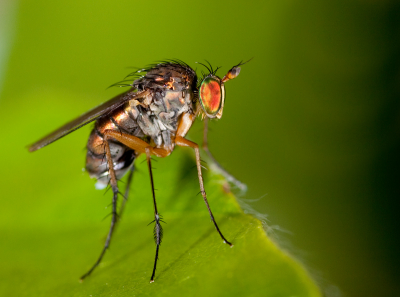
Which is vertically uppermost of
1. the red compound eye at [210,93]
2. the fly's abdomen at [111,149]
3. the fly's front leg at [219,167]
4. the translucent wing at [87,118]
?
the red compound eye at [210,93]

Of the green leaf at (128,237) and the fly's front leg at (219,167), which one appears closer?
the green leaf at (128,237)

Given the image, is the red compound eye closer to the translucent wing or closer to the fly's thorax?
the fly's thorax

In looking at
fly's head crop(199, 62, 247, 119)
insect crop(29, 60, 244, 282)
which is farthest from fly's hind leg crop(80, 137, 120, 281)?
fly's head crop(199, 62, 247, 119)

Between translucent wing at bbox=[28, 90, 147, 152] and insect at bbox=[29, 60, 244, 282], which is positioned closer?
translucent wing at bbox=[28, 90, 147, 152]

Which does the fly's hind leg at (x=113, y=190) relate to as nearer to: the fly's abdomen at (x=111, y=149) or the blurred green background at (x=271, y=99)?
the fly's abdomen at (x=111, y=149)

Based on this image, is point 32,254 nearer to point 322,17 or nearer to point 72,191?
point 72,191

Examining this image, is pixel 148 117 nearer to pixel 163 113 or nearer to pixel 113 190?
pixel 163 113

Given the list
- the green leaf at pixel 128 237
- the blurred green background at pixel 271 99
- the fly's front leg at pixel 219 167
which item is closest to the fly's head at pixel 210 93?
the green leaf at pixel 128 237

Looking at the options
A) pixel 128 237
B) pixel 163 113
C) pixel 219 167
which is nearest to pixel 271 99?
pixel 219 167
